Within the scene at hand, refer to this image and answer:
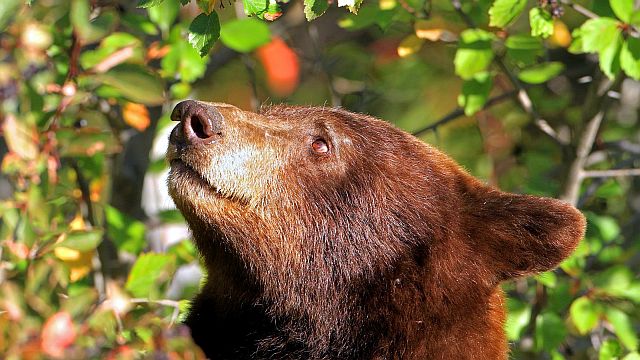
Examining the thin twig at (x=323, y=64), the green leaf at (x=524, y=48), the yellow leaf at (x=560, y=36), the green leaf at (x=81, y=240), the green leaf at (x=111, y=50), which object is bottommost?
the thin twig at (x=323, y=64)

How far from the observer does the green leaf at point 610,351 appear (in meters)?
4.57

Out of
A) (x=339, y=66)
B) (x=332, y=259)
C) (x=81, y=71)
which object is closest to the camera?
(x=332, y=259)

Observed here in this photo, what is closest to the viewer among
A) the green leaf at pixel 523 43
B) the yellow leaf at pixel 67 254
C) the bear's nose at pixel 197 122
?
the bear's nose at pixel 197 122

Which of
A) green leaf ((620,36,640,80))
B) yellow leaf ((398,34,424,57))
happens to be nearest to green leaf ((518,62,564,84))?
yellow leaf ((398,34,424,57))

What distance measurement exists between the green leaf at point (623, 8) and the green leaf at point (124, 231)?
89.6 inches

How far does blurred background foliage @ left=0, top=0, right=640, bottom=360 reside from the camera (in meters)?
4.10

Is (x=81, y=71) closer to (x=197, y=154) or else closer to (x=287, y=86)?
(x=197, y=154)

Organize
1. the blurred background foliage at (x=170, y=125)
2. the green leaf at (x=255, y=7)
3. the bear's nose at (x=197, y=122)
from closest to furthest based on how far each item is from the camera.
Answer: the green leaf at (x=255, y=7), the bear's nose at (x=197, y=122), the blurred background foliage at (x=170, y=125)

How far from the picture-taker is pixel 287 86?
759 cm

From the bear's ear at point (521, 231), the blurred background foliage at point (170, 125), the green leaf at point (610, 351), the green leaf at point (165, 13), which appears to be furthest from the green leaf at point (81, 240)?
the green leaf at point (610, 351)

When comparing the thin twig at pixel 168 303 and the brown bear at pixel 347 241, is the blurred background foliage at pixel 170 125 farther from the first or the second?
the brown bear at pixel 347 241

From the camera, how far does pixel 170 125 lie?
222 inches

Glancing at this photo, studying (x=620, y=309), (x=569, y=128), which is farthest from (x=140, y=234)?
(x=569, y=128)

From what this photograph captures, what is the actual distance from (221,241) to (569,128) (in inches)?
129
